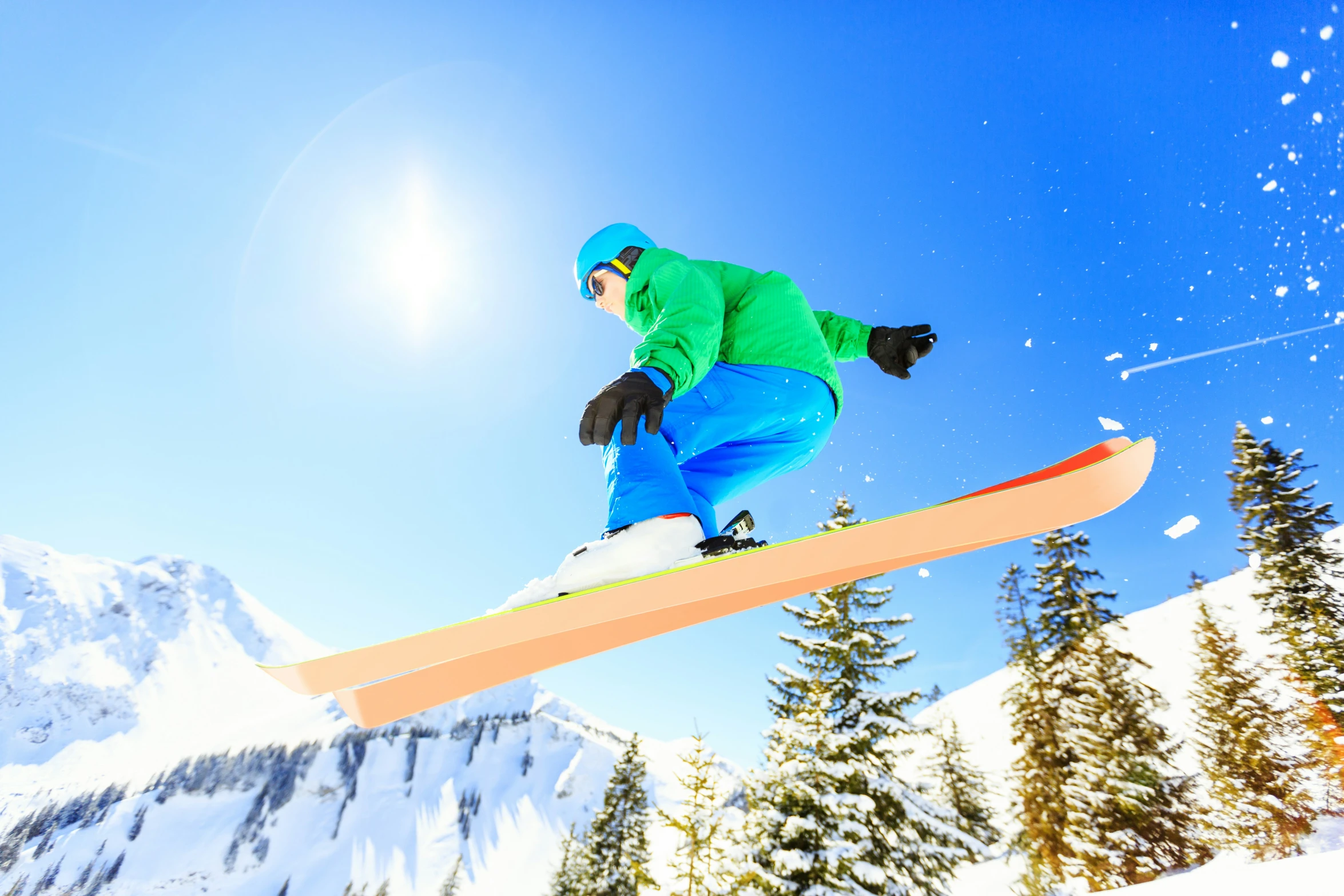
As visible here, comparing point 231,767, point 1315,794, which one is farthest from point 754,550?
point 231,767

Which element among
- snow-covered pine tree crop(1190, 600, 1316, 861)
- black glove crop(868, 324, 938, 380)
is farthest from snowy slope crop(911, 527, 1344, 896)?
black glove crop(868, 324, 938, 380)

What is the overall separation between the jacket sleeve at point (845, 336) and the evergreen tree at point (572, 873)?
1974 cm

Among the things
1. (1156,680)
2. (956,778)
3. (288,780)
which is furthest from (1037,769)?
(288,780)

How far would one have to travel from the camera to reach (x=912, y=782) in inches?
352

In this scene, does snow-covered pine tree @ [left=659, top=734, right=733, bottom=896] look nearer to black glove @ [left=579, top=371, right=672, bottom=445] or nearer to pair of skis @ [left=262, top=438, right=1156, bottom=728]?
pair of skis @ [left=262, top=438, right=1156, bottom=728]

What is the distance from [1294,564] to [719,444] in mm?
19331

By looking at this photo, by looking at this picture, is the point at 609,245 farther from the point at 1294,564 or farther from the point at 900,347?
the point at 1294,564

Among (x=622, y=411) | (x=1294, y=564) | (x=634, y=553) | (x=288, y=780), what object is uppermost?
(x=288, y=780)

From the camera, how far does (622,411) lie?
5.62 ft

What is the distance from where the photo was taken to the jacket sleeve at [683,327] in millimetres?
1861

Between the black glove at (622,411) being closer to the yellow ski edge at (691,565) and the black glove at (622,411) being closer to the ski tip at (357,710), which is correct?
the yellow ski edge at (691,565)

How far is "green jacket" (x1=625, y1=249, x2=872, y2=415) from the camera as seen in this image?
76.7 inches

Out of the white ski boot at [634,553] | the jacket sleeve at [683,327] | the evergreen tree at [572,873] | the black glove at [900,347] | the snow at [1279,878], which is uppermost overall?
the black glove at [900,347]

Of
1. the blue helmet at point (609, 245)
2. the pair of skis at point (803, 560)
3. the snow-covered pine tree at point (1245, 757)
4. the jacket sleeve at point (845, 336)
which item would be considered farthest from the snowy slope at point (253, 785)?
the jacket sleeve at point (845, 336)
